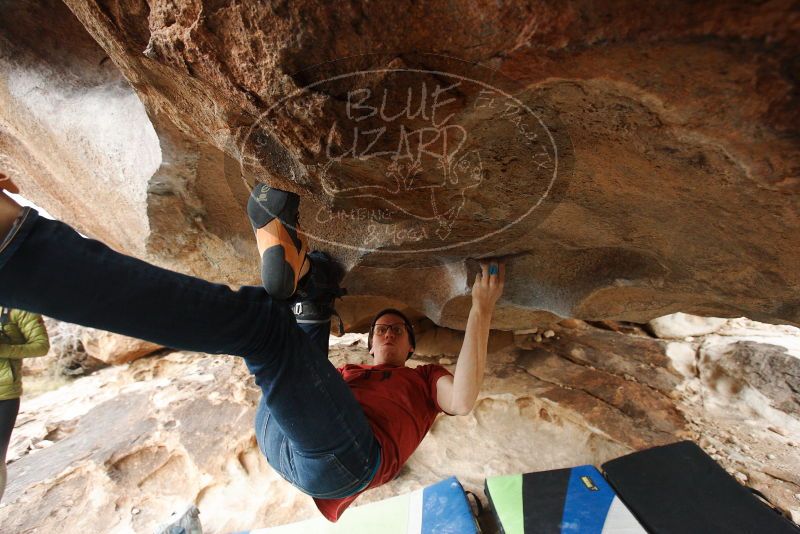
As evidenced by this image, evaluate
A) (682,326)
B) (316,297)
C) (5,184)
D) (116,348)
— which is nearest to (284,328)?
(316,297)

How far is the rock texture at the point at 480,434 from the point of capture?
212 cm

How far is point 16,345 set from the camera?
2.17 meters

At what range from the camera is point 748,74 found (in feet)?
1.85

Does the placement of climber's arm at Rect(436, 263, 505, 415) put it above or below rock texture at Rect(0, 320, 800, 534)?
above

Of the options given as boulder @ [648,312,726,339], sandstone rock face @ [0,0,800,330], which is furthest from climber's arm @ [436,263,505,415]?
boulder @ [648,312,726,339]

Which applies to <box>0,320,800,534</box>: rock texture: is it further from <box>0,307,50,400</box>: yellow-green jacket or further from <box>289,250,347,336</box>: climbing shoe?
<box>289,250,347,336</box>: climbing shoe

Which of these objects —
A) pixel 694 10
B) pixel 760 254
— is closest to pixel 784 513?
pixel 760 254

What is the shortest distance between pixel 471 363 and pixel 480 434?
1.40 m

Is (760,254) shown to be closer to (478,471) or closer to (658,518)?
(658,518)

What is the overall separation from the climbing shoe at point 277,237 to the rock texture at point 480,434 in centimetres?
163

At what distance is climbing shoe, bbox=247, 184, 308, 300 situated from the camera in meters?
1.10

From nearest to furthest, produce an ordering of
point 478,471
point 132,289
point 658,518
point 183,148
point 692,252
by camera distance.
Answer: point 132,289, point 692,252, point 183,148, point 658,518, point 478,471

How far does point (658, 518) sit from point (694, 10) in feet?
6.70

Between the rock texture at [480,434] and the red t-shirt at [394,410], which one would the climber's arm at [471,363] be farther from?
the rock texture at [480,434]
